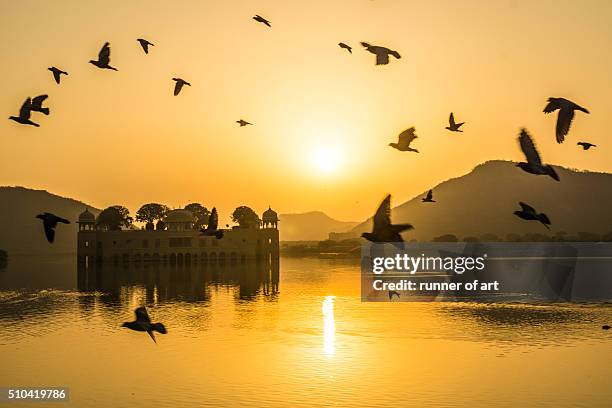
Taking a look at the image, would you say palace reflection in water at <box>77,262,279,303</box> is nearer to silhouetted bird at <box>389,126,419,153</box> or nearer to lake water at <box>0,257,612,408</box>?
lake water at <box>0,257,612,408</box>

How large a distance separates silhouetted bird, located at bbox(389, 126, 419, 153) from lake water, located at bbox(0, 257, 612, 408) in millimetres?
13710

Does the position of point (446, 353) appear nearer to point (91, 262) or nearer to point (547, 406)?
point (547, 406)

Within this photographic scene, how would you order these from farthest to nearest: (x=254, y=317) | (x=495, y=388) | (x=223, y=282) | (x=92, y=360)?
1. (x=223, y=282)
2. (x=254, y=317)
3. (x=92, y=360)
4. (x=495, y=388)

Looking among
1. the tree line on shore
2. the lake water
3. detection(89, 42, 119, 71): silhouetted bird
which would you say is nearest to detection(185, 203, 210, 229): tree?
the tree line on shore

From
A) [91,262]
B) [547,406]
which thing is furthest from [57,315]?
[91,262]

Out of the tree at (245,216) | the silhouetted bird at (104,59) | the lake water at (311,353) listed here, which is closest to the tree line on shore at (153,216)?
the tree at (245,216)

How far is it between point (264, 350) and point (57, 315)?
26.2 meters

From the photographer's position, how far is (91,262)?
154250 mm

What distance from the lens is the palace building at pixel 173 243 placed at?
15300 cm

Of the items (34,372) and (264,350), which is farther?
(264,350)

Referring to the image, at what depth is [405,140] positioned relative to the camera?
23.9 meters

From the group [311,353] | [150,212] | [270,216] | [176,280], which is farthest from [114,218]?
[311,353]

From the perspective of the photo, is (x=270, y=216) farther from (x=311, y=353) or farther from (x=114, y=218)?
(x=311, y=353)

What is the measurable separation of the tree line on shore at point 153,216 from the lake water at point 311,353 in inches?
3411
